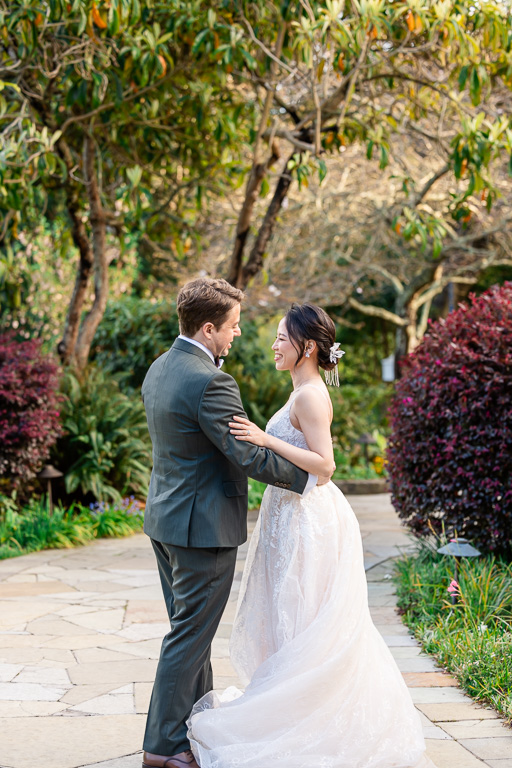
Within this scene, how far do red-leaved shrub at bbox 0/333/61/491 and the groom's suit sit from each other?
187 inches

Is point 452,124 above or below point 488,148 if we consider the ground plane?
above

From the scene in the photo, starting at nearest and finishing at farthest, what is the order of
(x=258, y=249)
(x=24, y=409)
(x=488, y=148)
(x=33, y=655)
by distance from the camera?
(x=33, y=655), (x=488, y=148), (x=24, y=409), (x=258, y=249)

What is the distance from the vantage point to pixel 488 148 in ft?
22.8

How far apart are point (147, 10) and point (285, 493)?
5.48 m

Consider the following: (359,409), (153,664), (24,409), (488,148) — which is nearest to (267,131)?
(488,148)

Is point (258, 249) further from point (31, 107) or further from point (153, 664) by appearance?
point (153, 664)

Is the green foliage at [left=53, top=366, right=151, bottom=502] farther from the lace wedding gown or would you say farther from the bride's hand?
the bride's hand

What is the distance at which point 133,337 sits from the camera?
37.9 ft

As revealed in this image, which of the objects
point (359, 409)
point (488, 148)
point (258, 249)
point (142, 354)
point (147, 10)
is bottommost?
point (359, 409)

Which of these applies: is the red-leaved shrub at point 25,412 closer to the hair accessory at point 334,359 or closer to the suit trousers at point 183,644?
the hair accessory at point 334,359

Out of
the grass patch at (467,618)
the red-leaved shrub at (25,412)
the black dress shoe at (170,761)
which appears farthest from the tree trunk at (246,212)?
the black dress shoe at (170,761)

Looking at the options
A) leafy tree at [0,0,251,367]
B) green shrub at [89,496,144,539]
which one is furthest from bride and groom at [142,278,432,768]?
green shrub at [89,496,144,539]

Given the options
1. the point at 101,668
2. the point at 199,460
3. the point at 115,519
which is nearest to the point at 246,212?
the point at 115,519

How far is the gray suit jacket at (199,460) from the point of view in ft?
9.25
